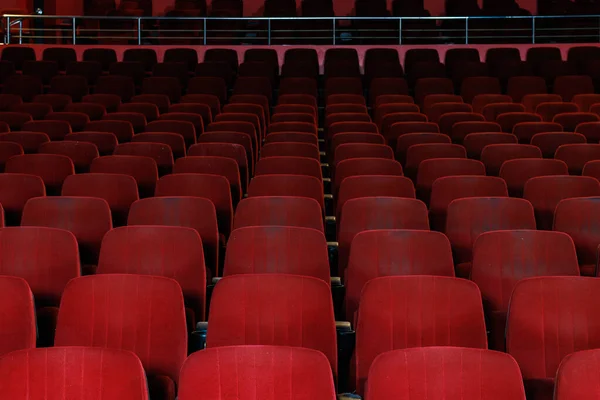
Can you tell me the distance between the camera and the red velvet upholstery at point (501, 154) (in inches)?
144

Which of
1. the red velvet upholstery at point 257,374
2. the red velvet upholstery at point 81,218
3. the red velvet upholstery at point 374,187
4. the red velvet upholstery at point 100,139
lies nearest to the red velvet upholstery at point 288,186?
the red velvet upholstery at point 374,187

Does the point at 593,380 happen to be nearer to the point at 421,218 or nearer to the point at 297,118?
the point at 421,218

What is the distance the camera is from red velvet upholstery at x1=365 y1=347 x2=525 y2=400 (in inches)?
60.5

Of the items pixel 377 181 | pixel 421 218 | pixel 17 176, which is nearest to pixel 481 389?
pixel 421 218

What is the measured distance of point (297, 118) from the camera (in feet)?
15.2

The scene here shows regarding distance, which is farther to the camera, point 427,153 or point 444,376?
point 427,153

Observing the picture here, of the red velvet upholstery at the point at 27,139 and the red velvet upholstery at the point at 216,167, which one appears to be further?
the red velvet upholstery at the point at 27,139

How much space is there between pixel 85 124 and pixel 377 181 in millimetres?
1920

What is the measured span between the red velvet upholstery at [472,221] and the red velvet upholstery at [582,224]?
0.33 feet

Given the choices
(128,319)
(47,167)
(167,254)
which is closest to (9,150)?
(47,167)

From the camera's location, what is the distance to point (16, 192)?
3086 mm

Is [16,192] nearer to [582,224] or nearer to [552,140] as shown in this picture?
[582,224]

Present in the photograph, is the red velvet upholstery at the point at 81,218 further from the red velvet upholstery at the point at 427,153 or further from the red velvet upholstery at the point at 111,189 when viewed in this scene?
the red velvet upholstery at the point at 427,153

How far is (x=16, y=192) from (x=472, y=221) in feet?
5.32
